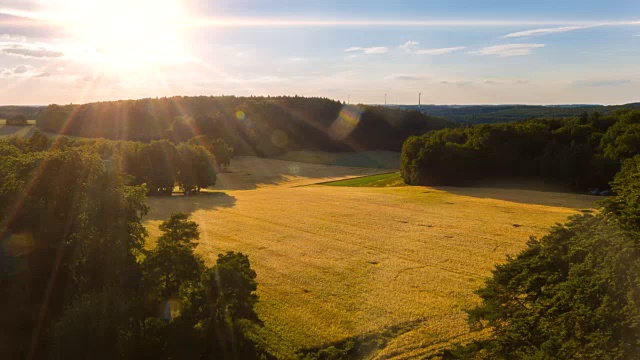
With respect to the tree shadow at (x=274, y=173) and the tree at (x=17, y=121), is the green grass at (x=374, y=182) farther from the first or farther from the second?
the tree at (x=17, y=121)

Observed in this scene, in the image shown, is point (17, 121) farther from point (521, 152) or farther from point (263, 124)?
point (521, 152)

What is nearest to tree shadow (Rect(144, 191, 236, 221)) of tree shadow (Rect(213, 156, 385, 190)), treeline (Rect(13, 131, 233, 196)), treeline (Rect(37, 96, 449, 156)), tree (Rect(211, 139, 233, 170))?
treeline (Rect(13, 131, 233, 196))

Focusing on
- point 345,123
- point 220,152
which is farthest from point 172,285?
point 345,123

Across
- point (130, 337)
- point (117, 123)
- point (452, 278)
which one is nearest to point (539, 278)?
point (452, 278)

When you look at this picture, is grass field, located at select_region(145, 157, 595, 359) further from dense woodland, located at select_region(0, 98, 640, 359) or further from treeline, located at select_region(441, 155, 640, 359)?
treeline, located at select_region(441, 155, 640, 359)

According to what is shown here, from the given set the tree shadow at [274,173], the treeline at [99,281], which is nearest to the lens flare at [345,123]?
the tree shadow at [274,173]

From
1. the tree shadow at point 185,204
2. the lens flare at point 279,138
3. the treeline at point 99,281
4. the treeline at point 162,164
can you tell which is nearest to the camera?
the treeline at point 99,281

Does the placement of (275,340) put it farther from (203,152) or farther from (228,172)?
(228,172)
